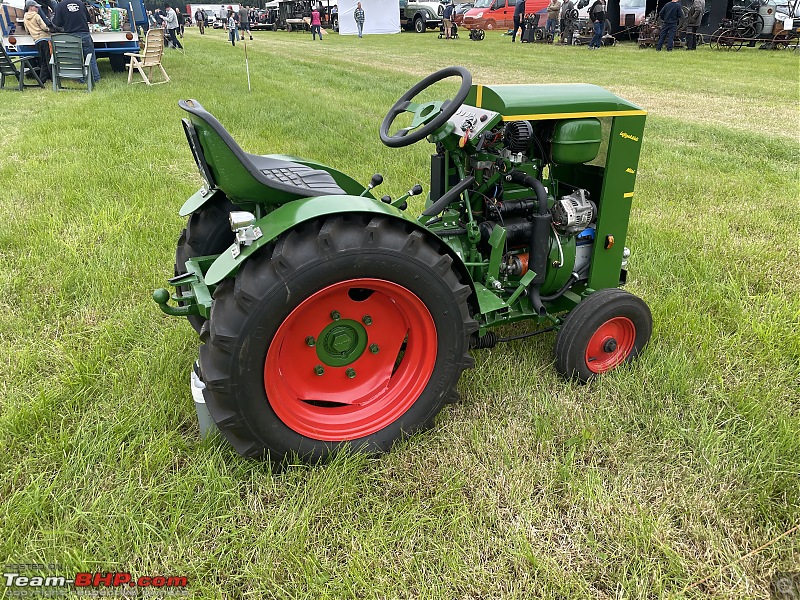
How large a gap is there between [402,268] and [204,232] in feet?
3.86

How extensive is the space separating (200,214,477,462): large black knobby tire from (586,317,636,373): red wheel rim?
764 mm

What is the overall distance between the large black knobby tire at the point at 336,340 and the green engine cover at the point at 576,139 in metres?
0.77

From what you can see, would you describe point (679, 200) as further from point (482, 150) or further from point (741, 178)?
point (482, 150)

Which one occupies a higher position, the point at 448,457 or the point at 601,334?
the point at 601,334

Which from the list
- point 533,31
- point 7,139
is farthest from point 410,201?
point 533,31

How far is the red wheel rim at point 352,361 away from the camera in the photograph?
2.03 m

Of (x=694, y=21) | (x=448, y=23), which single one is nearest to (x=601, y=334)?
(x=694, y=21)

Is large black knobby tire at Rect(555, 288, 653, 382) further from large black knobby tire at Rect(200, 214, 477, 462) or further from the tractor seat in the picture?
the tractor seat

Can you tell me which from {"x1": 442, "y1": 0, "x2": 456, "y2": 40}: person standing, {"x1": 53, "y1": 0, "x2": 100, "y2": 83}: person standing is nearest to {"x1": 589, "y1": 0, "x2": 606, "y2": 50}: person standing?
{"x1": 442, "y1": 0, "x2": 456, "y2": 40}: person standing

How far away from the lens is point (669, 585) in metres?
1.67

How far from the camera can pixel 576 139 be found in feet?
7.79

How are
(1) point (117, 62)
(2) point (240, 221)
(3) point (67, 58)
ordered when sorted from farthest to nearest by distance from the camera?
(1) point (117, 62) → (3) point (67, 58) → (2) point (240, 221)

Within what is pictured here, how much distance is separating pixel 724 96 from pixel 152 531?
38.7ft

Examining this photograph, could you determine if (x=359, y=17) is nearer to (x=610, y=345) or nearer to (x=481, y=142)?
(x=481, y=142)
